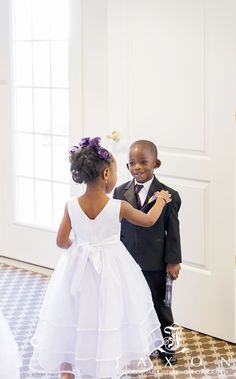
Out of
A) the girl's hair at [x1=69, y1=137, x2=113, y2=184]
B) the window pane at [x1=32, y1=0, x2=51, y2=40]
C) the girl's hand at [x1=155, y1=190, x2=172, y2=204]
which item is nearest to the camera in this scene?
the girl's hair at [x1=69, y1=137, x2=113, y2=184]

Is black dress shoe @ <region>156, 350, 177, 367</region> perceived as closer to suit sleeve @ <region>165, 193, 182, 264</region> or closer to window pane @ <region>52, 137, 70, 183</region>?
suit sleeve @ <region>165, 193, 182, 264</region>

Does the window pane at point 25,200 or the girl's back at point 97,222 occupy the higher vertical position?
the girl's back at point 97,222

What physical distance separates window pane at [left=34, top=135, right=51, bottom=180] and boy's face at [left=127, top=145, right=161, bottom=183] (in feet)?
4.85

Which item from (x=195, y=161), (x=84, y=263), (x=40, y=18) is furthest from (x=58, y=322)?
(x=40, y=18)

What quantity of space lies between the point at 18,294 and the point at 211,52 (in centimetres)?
178

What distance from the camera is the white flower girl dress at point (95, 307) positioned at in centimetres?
296

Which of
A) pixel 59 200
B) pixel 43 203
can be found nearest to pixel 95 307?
pixel 59 200

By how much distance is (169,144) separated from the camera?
3.74m

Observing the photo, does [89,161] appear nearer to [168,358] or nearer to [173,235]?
[173,235]

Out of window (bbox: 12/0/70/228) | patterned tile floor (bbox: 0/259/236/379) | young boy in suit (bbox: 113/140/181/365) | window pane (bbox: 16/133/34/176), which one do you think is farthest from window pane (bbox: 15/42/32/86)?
young boy in suit (bbox: 113/140/181/365)

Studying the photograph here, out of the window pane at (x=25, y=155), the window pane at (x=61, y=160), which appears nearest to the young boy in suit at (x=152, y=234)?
the window pane at (x=61, y=160)

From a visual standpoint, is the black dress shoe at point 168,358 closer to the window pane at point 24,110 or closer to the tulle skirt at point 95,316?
the tulle skirt at point 95,316

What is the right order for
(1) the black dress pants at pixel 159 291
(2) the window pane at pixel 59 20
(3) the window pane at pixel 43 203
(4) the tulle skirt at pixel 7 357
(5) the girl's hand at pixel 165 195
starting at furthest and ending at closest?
(3) the window pane at pixel 43 203 → (2) the window pane at pixel 59 20 → (1) the black dress pants at pixel 159 291 → (5) the girl's hand at pixel 165 195 → (4) the tulle skirt at pixel 7 357

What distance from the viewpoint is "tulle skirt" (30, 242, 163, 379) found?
9.71ft
